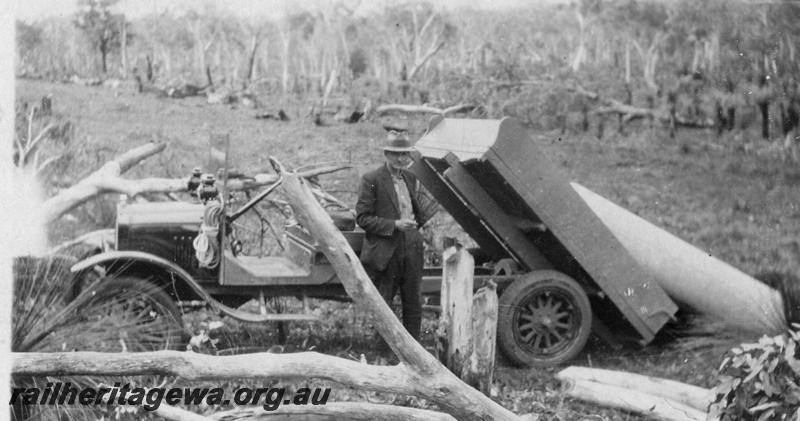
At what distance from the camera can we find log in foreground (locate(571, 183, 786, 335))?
5574 mm

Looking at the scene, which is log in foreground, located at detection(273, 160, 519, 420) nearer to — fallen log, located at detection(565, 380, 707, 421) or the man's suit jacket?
fallen log, located at detection(565, 380, 707, 421)

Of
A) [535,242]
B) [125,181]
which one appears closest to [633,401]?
[535,242]

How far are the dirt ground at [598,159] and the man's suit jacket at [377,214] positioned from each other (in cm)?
50

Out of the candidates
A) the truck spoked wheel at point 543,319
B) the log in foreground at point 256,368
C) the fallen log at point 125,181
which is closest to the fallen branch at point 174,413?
the log in foreground at point 256,368

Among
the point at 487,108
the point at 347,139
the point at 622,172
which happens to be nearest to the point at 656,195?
the point at 622,172

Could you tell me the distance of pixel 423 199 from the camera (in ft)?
18.9

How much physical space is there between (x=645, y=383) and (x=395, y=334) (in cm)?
211

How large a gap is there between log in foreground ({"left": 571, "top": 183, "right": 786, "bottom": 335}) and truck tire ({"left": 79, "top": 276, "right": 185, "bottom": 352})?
250 cm

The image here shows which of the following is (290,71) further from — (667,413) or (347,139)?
(667,413)

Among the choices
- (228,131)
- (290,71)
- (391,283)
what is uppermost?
(290,71)

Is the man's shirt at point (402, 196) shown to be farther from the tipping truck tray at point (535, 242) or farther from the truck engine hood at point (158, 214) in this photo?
the truck engine hood at point (158, 214)

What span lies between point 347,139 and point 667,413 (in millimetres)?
2526

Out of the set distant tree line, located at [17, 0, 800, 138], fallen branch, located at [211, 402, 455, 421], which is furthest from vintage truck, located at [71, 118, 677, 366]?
fallen branch, located at [211, 402, 455, 421]

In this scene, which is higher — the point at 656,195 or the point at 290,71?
the point at 290,71
